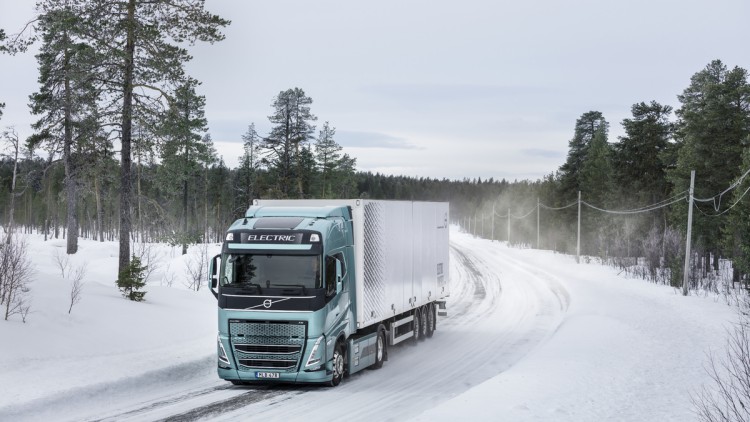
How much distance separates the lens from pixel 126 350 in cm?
1677

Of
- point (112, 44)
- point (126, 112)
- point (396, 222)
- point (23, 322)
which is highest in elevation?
point (112, 44)

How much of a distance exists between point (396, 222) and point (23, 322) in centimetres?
921

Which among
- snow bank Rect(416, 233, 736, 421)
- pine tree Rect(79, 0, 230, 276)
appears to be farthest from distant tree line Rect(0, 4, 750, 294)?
snow bank Rect(416, 233, 736, 421)

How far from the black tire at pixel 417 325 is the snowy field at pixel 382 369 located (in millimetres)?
490

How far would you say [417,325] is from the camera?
2142 centimetres

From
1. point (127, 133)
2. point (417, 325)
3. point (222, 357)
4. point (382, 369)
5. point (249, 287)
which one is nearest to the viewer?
point (249, 287)

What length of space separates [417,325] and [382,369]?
13.6ft

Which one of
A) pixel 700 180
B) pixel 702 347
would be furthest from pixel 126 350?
pixel 700 180

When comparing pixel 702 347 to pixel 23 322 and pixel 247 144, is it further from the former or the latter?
pixel 247 144

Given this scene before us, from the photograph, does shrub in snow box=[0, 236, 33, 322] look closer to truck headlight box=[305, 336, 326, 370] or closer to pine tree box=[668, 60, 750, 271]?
truck headlight box=[305, 336, 326, 370]

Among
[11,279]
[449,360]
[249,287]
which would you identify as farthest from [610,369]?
[11,279]

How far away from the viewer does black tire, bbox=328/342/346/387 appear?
580 inches

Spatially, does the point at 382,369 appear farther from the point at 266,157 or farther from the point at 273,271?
the point at 266,157

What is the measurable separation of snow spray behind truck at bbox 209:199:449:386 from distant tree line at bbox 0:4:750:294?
909cm
